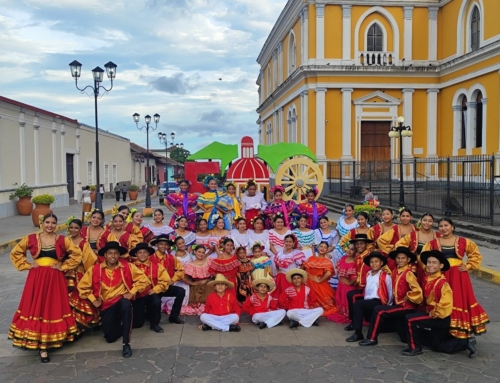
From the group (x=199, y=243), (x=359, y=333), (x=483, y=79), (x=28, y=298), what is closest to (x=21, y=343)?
(x=28, y=298)

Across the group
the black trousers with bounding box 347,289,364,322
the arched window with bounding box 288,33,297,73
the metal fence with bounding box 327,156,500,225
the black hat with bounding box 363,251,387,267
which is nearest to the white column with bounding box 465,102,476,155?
the metal fence with bounding box 327,156,500,225

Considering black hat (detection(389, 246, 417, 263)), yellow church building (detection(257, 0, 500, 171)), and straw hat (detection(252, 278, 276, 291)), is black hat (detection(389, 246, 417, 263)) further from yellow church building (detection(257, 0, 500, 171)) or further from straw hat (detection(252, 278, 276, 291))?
yellow church building (detection(257, 0, 500, 171))

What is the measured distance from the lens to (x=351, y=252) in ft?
23.5

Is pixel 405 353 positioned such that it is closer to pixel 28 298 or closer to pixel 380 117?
pixel 28 298

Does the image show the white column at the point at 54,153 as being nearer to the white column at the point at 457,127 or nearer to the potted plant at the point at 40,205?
the potted plant at the point at 40,205

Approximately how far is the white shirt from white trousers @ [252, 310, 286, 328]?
1.20m

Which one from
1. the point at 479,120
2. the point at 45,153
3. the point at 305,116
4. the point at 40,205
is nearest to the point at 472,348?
the point at 40,205

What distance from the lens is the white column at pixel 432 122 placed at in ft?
87.8

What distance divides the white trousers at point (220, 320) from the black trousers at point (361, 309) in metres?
1.58

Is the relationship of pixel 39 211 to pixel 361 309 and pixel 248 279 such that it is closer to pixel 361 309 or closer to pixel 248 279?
pixel 248 279

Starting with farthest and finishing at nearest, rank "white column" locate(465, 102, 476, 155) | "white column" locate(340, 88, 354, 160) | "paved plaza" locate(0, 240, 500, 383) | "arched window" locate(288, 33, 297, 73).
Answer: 1. "arched window" locate(288, 33, 297, 73)
2. "white column" locate(340, 88, 354, 160)
3. "white column" locate(465, 102, 476, 155)
4. "paved plaza" locate(0, 240, 500, 383)

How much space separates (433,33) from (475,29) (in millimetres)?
2702

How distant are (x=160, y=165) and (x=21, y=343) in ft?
186

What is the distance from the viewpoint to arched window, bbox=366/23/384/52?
26.8m
